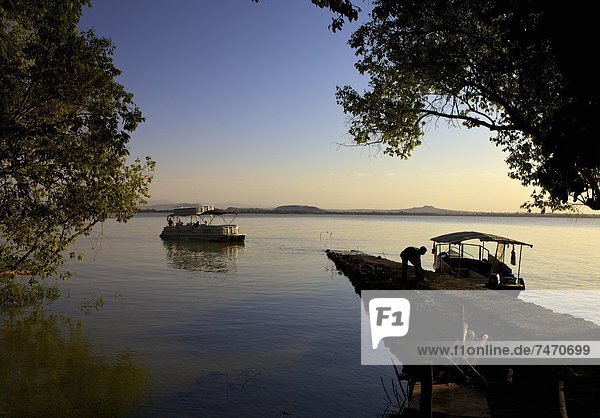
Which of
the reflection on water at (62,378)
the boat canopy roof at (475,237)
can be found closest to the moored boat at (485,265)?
the boat canopy roof at (475,237)

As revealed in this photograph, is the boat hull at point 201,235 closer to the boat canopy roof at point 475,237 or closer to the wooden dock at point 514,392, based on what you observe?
the boat canopy roof at point 475,237

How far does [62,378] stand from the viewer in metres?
14.0

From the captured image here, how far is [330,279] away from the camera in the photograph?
120 feet

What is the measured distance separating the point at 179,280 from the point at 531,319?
25263 millimetres

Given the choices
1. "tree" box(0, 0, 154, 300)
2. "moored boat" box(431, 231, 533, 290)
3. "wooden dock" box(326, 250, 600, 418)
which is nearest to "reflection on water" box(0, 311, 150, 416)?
"tree" box(0, 0, 154, 300)

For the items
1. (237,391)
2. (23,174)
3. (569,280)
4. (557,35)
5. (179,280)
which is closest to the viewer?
(557,35)

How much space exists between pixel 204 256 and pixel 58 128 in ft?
121

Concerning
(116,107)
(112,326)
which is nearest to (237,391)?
(112,326)

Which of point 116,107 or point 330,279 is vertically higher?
point 116,107

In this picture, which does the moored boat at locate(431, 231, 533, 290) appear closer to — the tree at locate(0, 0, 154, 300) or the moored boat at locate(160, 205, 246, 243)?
the tree at locate(0, 0, 154, 300)

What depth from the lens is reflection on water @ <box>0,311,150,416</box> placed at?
11955 millimetres

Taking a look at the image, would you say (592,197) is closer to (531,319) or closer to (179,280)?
(531,319)

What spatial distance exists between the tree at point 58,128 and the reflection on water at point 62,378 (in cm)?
367

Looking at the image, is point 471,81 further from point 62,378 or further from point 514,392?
point 62,378
